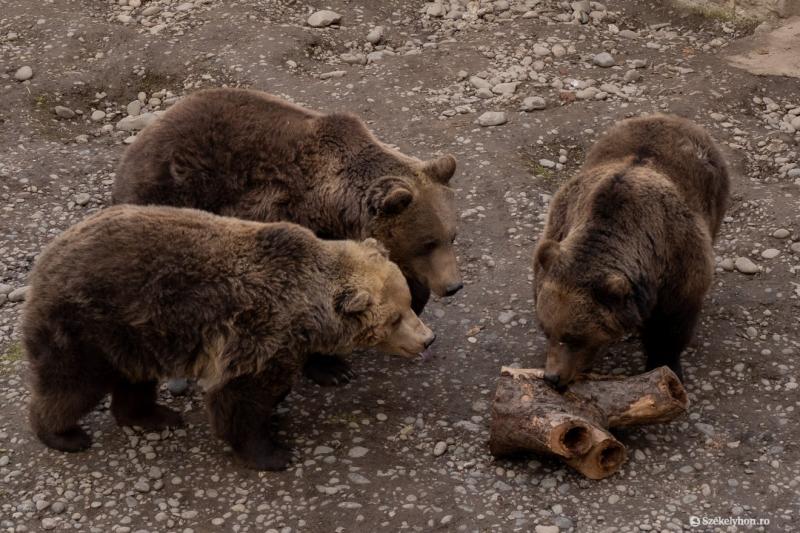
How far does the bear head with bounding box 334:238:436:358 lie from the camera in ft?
19.8

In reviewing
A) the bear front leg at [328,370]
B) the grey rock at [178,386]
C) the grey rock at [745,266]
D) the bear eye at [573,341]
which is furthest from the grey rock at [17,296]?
the grey rock at [745,266]

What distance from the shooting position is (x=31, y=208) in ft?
29.5

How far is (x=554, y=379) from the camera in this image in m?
6.04

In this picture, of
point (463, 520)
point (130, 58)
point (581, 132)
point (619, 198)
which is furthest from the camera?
point (130, 58)

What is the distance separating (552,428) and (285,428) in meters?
1.83

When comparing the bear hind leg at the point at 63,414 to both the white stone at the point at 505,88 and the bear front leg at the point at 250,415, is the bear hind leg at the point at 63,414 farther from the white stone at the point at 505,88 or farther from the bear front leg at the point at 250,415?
the white stone at the point at 505,88

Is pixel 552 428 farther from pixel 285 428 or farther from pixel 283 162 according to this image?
pixel 283 162

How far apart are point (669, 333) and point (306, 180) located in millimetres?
2640

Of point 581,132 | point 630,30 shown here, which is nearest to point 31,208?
point 581,132

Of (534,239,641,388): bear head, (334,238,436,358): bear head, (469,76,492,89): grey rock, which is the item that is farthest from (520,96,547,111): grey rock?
(334,238,436,358): bear head

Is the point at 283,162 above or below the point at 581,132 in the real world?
above

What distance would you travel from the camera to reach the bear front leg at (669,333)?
659cm

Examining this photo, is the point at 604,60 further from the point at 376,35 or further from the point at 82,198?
the point at 82,198

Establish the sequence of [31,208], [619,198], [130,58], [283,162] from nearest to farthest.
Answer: [619,198], [283,162], [31,208], [130,58]
